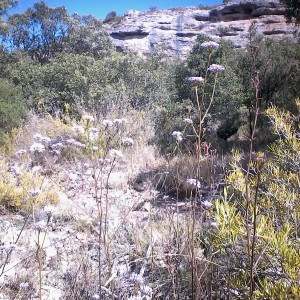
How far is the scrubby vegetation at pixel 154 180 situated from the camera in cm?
135

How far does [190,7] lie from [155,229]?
3760cm

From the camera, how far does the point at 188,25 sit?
31.8m

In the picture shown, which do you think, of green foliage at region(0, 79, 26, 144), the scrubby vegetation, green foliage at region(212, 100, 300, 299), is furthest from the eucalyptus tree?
green foliage at region(212, 100, 300, 299)

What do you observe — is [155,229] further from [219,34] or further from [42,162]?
[219,34]

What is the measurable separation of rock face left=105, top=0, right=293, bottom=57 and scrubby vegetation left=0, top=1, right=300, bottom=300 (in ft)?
55.1

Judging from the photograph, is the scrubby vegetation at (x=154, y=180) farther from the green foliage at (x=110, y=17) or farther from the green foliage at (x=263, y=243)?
the green foliage at (x=110, y=17)

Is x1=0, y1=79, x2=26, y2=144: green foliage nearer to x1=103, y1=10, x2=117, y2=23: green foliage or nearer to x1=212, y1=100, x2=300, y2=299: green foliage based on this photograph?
x1=212, y1=100, x2=300, y2=299: green foliage

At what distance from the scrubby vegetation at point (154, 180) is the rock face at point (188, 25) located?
1679 cm

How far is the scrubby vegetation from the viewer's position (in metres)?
1.35

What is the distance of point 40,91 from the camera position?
1045 cm

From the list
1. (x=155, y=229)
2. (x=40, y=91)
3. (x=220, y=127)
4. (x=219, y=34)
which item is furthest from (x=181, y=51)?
(x=155, y=229)

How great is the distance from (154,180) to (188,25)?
1204 inches

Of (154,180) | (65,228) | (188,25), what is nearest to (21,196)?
(65,228)

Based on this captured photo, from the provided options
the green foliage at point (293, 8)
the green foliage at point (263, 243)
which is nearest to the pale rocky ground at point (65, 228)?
the green foliage at point (263, 243)
